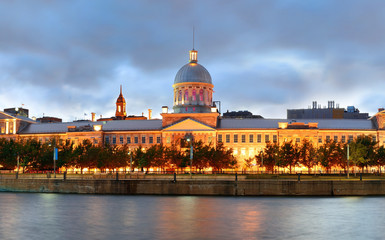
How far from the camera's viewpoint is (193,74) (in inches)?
4798

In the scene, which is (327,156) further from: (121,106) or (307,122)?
(121,106)

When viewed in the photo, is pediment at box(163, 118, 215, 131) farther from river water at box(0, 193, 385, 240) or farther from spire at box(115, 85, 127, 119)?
spire at box(115, 85, 127, 119)

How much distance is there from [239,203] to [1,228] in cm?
2444

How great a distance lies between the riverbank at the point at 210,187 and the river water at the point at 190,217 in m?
1.08

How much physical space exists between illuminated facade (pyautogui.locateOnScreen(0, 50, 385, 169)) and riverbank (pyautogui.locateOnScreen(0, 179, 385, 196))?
46973mm

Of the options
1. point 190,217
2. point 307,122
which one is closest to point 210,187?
point 190,217

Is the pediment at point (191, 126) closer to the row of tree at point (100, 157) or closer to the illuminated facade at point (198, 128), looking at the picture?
the illuminated facade at point (198, 128)

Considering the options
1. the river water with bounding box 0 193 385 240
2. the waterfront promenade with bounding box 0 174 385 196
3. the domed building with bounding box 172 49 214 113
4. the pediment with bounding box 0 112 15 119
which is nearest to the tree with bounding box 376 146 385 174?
the waterfront promenade with bounding box 0 174 385 196

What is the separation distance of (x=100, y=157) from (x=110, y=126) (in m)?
26.5

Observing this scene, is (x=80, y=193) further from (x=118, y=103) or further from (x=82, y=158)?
(x=118, y=103)

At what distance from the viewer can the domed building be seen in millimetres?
120819

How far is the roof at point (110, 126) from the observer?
120312 mm

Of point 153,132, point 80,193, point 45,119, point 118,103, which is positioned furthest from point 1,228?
point 118,103

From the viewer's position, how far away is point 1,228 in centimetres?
4331
